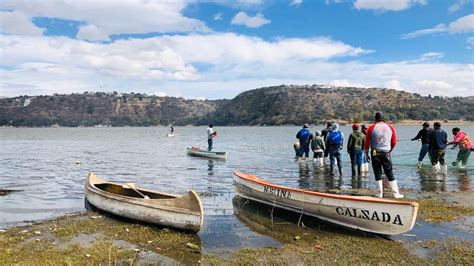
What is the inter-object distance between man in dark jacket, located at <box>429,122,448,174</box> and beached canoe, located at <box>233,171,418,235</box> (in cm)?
1050

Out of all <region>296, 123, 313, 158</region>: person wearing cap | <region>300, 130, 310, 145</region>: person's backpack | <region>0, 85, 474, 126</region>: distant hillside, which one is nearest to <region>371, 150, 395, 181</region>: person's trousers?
<region>296, 123, 313, 158</region>: person wearing cap

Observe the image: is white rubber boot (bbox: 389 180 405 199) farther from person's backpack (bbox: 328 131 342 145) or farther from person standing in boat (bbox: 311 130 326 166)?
person standing in boat (bbox: 311 130 326 166)

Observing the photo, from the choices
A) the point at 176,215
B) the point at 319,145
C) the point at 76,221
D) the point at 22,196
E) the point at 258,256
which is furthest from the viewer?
the point at 319,145

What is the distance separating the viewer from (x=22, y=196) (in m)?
14.8

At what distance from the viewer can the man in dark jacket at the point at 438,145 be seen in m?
18.2

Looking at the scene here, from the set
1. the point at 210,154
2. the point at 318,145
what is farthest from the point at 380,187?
the point at 210,154

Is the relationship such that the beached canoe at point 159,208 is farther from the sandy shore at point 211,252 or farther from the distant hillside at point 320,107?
the distant hillside at point 320,107

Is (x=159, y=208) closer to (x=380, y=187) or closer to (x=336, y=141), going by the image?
(x=380, y=187)

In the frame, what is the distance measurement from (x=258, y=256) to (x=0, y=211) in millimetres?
8705

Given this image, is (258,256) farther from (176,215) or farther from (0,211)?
(0,211)

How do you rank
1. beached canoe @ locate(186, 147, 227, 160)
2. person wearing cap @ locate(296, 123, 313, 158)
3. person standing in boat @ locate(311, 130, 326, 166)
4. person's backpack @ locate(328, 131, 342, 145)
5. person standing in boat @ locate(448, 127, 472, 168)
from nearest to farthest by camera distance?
1. person's backpack @ locate(328, 131, 342, 145)
2. person standing in boat @ locate(448, 127, 472, 168)
3. person standing in boat @ locate(311, 130, 326, 166)
4. person wearing cap @ locate(296, 123, 313, 158)
5. beached canoe @ locate(186, 147, 227, 160)

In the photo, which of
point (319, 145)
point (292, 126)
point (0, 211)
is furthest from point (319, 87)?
point (0, 211)

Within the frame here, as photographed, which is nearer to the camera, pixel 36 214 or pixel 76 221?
pixel 76 221

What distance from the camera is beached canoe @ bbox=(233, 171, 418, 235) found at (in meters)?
8.25
